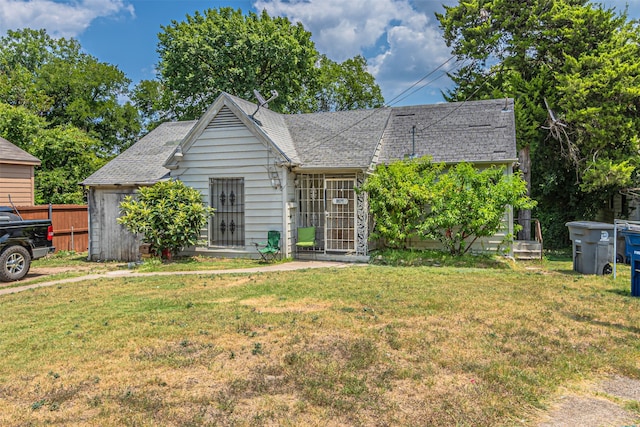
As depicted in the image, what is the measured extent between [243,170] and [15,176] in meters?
10.8

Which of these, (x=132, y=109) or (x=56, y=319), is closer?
(x=56, y=319)

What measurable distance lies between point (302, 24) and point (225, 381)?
89.1 ft

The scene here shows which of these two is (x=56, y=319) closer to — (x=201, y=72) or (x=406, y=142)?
(x=406, y=142)

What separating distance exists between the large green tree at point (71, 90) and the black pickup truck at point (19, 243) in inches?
785

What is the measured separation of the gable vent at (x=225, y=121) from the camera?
1377 centimetres

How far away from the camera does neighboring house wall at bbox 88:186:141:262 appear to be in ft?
48.3

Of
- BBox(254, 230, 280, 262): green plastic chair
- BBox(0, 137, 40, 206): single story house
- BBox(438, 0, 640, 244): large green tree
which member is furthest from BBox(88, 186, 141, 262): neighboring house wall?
BBox(438, 0, 640, 244): large green tree


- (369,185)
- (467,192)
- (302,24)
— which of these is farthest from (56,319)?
(302,24)

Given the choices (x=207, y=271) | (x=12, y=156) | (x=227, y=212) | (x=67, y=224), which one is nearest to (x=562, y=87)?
(x=227, y=212)

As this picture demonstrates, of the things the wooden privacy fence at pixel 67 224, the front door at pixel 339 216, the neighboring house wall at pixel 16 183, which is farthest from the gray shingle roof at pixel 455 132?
the neighboring house wall at pixel 16 183

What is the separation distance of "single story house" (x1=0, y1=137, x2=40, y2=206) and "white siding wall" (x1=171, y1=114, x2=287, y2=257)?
8.48 metres

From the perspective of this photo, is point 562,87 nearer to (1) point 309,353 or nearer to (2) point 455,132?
(2) point 455,132

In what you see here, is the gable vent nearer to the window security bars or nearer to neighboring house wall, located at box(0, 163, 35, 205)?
the window security bars

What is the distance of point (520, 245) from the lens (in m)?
15.3
